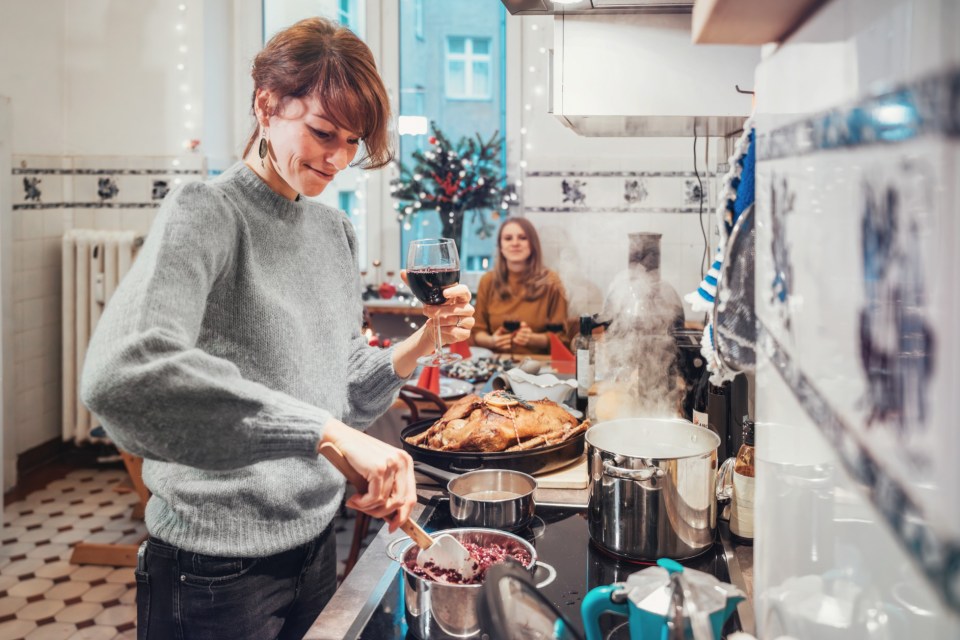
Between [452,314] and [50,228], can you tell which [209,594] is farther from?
[50,228]

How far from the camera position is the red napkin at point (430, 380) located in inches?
114

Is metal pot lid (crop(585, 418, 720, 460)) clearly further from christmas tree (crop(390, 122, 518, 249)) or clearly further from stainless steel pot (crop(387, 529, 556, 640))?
christmas tree (crop(390, 122, 518, 249))

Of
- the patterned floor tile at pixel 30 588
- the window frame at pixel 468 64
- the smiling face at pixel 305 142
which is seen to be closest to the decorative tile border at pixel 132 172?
the window frame at pixel 468 64

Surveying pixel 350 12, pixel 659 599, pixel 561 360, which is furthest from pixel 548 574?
pixel 350 12

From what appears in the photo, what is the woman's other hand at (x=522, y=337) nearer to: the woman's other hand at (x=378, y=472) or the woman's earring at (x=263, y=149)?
the woman's earring at (x=263, y=149)

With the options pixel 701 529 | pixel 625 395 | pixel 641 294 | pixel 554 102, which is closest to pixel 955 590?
pixel 701 529

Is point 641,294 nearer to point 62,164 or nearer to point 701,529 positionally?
point 701,529

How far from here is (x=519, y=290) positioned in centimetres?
447

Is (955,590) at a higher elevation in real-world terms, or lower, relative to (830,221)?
lower

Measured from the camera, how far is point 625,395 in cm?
171

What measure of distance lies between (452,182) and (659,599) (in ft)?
13.4

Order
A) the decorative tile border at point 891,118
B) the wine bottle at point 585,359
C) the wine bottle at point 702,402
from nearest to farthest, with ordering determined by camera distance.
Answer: the decorative tile border at point 891,118 < the wine bottle at point 702,402 < the wine bottle at point 585,359

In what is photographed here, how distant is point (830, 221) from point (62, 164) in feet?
16.3

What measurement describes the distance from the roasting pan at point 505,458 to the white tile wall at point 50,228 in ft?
10.5
